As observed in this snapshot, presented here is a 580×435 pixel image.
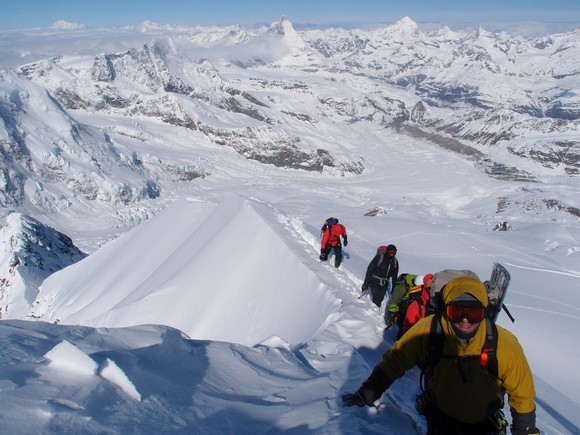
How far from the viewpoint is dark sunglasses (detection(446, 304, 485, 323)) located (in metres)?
3.22

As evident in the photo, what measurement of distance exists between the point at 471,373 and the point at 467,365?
0.27 feet

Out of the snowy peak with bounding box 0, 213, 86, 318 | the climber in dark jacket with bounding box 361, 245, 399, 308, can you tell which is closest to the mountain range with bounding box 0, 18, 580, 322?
the snowy peak with bounding box 0, 213, 86, 318

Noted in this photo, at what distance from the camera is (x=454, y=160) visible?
6781 inches

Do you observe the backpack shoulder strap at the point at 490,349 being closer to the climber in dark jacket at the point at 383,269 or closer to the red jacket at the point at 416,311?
the red jacket at the point at 416,311

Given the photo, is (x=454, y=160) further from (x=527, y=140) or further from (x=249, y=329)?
(x=249, y=329)

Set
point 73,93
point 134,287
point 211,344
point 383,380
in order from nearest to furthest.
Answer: point 383,380 < point 211,344 < point 134,287 < point 73,93

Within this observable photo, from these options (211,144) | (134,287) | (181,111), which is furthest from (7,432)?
(181,111)

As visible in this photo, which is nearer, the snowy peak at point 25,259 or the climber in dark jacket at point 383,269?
the climber in dark jacket at point 383,269

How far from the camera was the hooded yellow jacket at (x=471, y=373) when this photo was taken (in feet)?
11.0

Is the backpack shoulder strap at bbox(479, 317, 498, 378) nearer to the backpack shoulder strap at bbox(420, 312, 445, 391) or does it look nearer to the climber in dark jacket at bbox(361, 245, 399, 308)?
the backpack shoulder strap at bbox(420, 312, 445, 391)

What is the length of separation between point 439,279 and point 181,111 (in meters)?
162

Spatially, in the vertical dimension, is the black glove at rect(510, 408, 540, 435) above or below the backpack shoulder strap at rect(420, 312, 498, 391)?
below

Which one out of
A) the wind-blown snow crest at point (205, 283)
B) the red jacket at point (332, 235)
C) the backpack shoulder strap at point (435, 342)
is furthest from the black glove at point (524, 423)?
the red jacket at point (332, 235)

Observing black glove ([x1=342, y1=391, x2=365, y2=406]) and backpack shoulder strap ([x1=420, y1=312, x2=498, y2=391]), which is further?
black glove ([x1=342, y1=391, x2=365, y2=406])
